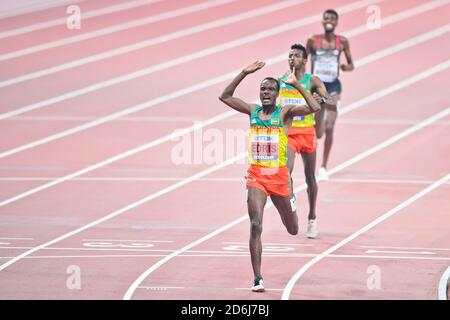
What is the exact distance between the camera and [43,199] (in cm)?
1711

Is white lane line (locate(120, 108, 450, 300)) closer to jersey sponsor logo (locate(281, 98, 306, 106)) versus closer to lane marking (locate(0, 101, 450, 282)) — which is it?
lane marking (locate(0, 101, 450, 282))

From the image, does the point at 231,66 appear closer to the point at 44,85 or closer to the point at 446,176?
the point at 44,85

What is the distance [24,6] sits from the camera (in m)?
31.0

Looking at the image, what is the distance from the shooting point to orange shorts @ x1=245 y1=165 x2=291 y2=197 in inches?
485

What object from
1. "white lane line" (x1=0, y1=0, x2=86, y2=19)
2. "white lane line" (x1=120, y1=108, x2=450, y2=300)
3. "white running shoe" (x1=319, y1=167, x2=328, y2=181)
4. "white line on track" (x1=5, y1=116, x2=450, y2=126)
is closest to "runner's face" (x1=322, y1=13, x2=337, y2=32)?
"white running shoe" (x1=319, y1=167, x2=328, y2=181)

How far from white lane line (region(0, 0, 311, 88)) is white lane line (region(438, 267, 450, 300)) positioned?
1371cm

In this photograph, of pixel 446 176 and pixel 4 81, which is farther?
pixel 4 81

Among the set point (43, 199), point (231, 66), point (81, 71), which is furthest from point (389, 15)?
point (43, 199)

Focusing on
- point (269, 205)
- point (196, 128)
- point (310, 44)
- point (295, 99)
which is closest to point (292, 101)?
point (295, 99)

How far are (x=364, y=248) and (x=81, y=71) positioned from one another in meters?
12.9

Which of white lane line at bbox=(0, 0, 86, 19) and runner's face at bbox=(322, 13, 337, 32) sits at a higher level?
white lane line at bbox=(0, 0, 86, 19)

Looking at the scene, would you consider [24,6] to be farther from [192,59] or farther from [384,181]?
[384,181]

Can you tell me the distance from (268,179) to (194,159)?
755 cm
